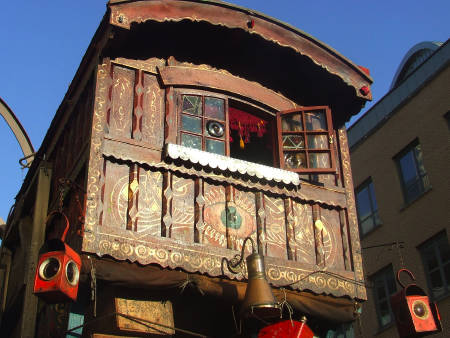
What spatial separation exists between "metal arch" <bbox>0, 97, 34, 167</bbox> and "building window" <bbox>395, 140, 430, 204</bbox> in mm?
10739

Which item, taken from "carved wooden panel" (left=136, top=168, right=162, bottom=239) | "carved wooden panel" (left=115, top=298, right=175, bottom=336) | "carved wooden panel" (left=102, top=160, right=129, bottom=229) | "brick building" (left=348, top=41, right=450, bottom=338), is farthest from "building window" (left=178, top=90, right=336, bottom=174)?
"brick building" (left=348, top=41, right=450, bottom=338)

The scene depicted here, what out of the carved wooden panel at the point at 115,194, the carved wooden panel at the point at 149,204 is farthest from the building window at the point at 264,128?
the carved wooden panel at the point at 115,194

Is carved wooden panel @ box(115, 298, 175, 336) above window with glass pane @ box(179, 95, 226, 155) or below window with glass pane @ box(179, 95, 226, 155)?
below

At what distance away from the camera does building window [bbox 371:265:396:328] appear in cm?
1950

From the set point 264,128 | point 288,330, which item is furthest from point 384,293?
point 288,330

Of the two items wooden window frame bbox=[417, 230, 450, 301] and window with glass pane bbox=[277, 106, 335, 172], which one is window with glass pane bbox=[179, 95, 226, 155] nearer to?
window with glass pane bbox=[277, 106, 335, 172]

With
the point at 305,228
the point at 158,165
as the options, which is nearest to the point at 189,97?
the point at 158,165

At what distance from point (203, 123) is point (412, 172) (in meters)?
10.9

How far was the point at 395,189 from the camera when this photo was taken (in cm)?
2047

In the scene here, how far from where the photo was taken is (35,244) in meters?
11.0

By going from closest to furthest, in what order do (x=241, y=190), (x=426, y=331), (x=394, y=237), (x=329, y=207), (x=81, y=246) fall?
(x=81, y=246), (x=426, y=331), (x=241, y=190), (x=329, y=207), (x=394, y=237)

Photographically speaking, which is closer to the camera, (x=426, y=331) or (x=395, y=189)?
(x=426, y=331)

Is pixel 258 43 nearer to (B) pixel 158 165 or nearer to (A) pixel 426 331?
(B) pixel 158 165

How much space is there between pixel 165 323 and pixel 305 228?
2824mm
